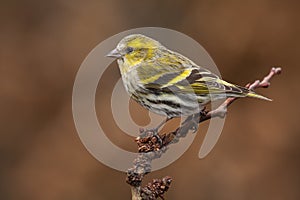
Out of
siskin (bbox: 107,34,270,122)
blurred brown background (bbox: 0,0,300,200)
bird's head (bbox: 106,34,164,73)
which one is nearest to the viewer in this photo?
bird's head (bbox: 106,34,164,73)

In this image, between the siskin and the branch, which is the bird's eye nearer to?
the siskin

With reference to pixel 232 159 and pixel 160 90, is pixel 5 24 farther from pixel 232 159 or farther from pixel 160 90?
pixel 160 90

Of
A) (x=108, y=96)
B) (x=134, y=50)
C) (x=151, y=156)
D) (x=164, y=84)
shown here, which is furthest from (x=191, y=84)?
(x=108, y=96)

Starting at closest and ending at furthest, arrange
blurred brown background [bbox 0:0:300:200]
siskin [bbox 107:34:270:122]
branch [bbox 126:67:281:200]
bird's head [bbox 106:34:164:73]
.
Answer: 1. branch [bbox 126:67:281:200]
2. bird's head [bbox 106:34:164:73]
3. siskin [bbox 107:34:270:122]
4. blurred brown background [bbox 0:0:300:200]

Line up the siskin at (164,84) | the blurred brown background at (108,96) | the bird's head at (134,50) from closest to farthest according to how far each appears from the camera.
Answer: the bird's head at (134,50), the siskin at (164,84), the blurred brown background at (108,96)

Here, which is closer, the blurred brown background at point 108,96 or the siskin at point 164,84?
the siskin at point 164,84

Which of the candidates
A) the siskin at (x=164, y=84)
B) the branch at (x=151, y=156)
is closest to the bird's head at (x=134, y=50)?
the siskin at (x=164, y=84)

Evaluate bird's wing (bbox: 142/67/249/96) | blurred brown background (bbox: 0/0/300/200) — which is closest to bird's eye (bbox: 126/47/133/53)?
bird's wing (bbox: 142/67/249/96)

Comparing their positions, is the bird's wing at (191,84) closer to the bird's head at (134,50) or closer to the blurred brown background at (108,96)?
the bird's head at (134,50)
